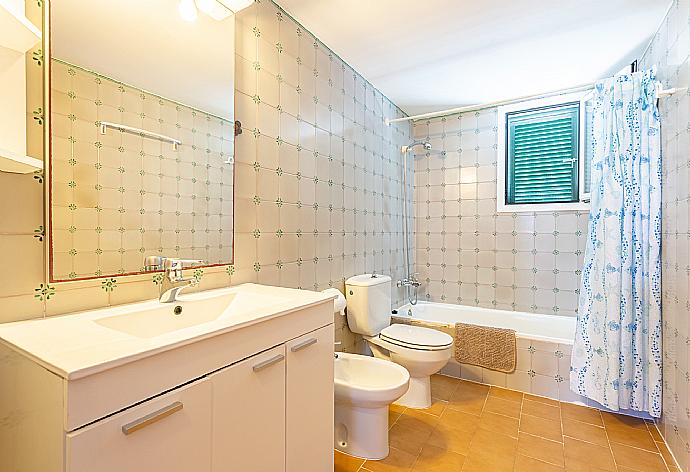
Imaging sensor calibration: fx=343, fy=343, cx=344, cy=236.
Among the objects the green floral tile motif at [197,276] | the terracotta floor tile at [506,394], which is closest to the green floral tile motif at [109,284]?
the green floral tile motif at [197,276]

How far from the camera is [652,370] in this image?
191 centimetres

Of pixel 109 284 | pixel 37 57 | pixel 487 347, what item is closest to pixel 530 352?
pixel 487 347

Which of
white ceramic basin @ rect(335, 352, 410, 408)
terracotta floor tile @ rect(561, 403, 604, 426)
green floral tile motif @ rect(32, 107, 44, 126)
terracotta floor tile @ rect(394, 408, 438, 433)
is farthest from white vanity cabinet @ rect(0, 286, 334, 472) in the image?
terracotta floor tile @ rect(561, 403, 604, 426)

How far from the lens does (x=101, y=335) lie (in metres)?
0.84

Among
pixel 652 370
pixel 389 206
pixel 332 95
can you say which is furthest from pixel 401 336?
pixel 332 95

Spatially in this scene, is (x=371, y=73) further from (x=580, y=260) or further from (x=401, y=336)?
(x=580, y=260)

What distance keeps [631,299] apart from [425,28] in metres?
1.97

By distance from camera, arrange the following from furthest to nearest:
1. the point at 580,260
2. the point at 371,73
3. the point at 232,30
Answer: the point at 580,260, the point at 371,73, the point at 232,30

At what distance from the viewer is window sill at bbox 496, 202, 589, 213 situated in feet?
9.23

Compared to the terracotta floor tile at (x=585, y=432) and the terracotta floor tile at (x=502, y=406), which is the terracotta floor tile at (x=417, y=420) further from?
the terracotta floor tile at (x=585, y=432)

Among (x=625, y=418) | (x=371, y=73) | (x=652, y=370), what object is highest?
(x=371, y=73)

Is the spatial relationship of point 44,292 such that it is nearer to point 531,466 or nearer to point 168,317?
point 168,317

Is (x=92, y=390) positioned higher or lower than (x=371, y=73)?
lower

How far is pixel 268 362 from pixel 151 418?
1.17ft
